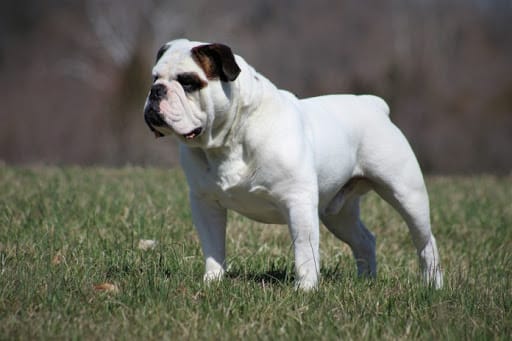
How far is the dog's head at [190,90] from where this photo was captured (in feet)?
14.7

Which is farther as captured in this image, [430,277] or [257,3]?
[257,3]

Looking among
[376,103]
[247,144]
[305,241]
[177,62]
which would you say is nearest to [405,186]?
[376,103]

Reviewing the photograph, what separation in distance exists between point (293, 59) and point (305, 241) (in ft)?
84.2

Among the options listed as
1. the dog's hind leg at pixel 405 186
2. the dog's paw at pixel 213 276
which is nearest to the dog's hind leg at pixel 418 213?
the dog's hind leg at pixel 405 186

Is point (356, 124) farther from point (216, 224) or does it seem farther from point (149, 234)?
point (149, 234)

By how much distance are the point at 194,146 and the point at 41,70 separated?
2910 centimetres

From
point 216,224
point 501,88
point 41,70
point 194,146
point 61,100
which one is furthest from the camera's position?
point 41,70

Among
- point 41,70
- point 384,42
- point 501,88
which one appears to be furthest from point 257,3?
point 501,88

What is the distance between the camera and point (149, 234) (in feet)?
20.8

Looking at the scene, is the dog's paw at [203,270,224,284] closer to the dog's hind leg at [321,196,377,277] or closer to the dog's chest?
the dog's chest

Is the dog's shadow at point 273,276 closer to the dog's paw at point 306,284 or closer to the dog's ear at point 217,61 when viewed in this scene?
the dog's paw at point 306,284

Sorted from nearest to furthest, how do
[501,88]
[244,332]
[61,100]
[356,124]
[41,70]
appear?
[244,332]
[356,124]
[501,88]
[61,100]
[41,70]

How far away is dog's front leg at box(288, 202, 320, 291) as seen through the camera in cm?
473

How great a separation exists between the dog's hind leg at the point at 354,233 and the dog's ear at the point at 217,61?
1919 millimetres
